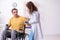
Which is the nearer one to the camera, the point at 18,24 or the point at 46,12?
the point at 18,24

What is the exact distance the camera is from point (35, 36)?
342cm

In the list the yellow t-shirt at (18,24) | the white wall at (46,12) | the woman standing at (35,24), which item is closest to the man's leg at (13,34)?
the yellow t-shirt at (18,24)

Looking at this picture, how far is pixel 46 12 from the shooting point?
22.7 ft

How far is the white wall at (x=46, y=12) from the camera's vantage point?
6594 mm

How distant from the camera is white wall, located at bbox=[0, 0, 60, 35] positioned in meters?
6.59

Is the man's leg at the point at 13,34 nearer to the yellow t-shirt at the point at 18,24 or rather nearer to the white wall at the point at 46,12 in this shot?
the yellow t-shirt at the point at 18,24

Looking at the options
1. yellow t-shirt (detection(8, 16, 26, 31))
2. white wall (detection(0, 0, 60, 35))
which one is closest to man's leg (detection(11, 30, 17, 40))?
yellow t-shirt (detection(8, 16, 26, 31))

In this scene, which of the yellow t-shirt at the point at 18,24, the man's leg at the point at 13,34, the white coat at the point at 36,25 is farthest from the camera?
the yellow t-shirt at the point at 18,24

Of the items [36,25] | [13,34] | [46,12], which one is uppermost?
[46,12]

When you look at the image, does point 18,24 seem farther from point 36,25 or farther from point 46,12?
point 46,12

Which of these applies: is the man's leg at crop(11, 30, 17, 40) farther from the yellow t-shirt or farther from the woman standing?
the woman standing

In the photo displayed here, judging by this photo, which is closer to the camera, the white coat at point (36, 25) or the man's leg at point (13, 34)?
the white coat at point (36, 25)

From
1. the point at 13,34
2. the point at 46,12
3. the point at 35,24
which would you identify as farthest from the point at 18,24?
the point at 46,12

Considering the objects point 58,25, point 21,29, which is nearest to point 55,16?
point 58,25
